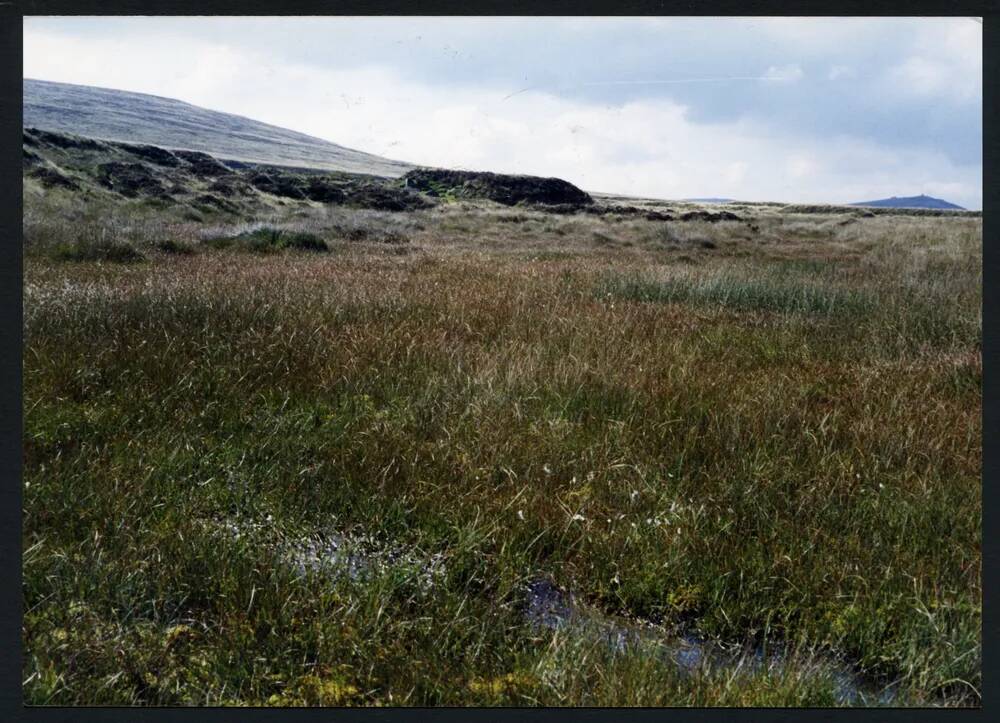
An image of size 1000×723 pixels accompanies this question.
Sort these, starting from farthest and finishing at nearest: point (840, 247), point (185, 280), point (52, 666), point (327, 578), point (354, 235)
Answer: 1. point (840, 247)
2. point (354, 235)
3. point (185, 280)
4. point (327, 578)
5. point (52, 666)

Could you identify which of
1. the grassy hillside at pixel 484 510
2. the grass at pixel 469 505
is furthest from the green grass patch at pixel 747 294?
the grass at pixel 469 505

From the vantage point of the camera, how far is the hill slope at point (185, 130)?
3827cm

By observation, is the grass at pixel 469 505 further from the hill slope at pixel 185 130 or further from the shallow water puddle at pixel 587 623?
the hill slope at pixel 185 130

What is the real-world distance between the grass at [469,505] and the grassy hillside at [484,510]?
0.01 meters

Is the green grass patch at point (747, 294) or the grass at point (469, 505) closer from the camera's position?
the grass at point (469, 505)

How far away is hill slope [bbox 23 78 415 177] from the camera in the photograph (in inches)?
1507

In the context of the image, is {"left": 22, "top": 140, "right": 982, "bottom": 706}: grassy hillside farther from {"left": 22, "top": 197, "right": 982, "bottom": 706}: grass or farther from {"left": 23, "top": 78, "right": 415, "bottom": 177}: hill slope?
{"left": 23, "top": 78, "right": 415, "bottom": 177}: hill slope

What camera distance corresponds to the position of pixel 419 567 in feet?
7.59

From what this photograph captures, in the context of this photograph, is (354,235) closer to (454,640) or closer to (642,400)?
(642,400)

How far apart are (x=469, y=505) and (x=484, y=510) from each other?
7 cm

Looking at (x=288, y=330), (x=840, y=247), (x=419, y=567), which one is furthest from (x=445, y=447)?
(x=840, y=247)

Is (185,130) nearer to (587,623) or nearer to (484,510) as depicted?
(484,510)

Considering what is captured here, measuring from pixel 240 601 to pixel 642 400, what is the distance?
248 centimetres

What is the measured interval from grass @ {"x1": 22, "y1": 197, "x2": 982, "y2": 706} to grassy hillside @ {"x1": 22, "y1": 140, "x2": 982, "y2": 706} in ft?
0.04
